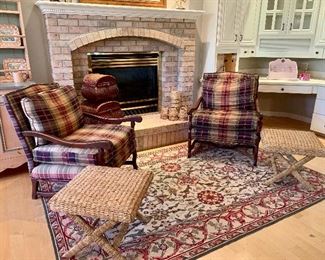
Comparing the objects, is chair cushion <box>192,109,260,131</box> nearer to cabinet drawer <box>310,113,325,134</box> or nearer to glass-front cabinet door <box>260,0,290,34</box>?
cabinet drawer <box>310,113,325,134</box>

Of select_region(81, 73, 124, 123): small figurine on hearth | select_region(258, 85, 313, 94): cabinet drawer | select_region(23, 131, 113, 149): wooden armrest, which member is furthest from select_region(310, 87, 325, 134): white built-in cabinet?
select_region(23, 131, 113, 149): wooden armrest

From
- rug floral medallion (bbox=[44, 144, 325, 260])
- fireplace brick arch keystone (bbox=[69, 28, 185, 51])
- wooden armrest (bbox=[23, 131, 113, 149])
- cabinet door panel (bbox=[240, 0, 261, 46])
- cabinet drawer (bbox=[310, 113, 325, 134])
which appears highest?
cabinet door panel (bbox=[240, 0, 261, 46])

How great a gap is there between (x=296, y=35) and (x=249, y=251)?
134 inches

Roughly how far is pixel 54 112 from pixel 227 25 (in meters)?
2.66

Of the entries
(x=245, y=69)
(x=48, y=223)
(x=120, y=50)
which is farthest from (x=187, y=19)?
(x=48, y=223)

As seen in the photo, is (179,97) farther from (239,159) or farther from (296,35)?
(296,35)

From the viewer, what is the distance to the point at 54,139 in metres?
2.07

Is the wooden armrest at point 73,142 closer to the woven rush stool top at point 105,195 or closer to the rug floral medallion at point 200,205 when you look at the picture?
the woven rush stool top at point 105,195

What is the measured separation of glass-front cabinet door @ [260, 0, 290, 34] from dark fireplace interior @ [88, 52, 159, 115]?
1.75 metres

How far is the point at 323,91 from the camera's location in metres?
3.75

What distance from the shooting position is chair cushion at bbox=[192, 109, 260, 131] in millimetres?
2902

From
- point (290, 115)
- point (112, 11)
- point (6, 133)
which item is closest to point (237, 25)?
point (112, 11)

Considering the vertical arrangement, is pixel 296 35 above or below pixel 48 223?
above

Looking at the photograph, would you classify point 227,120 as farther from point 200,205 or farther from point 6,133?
point 6,133
